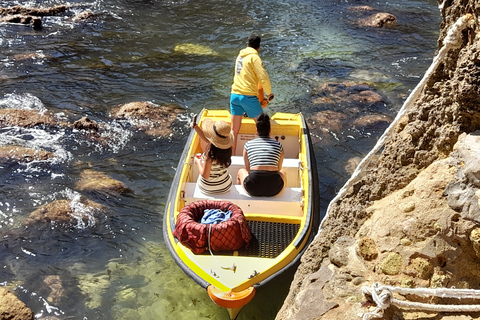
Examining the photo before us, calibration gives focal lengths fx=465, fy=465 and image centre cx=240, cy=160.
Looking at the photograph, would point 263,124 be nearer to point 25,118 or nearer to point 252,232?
point 252,232

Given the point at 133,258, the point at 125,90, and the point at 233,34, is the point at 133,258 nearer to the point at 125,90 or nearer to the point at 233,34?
the point at 125,90

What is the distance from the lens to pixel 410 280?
2.36m

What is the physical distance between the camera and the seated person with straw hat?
19.7 feet

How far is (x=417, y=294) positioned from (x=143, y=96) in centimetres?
1067

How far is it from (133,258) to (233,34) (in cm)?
1165

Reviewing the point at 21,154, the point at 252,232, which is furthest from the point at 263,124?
the point at 21,154

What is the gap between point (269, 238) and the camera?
5.79 metres

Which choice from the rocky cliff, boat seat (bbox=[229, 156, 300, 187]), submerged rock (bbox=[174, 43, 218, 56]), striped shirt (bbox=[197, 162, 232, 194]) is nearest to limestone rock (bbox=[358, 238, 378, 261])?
the rocky cliff

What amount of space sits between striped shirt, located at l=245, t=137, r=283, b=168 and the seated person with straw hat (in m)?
0.33

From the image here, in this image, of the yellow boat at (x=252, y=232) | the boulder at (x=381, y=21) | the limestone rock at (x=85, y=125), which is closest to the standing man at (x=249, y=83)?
the yellow boat at (x=252, y=232)

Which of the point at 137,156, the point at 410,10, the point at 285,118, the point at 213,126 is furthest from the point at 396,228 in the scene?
the point at 410,10

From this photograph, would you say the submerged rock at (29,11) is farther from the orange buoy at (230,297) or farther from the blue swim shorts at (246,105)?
the orange buoy at (230,297)

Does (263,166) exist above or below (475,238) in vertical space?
below

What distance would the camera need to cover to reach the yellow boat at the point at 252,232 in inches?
199
